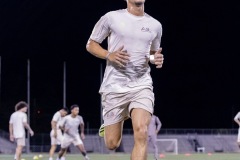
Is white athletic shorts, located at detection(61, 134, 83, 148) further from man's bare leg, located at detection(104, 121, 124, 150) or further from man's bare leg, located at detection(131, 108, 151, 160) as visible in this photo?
man's bare leg, located at detection(131, 108, 151, 160)

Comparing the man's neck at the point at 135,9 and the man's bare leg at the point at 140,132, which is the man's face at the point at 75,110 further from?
the man's bare leg at the point at 140,132

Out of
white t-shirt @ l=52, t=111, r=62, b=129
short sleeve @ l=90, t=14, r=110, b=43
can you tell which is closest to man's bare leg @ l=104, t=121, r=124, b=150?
short sleeve @ l=90, t=14, r=110, b=43

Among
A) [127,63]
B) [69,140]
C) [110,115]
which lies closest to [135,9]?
[127,63]

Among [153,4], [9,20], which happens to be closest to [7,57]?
[9,20]

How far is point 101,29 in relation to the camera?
814cm

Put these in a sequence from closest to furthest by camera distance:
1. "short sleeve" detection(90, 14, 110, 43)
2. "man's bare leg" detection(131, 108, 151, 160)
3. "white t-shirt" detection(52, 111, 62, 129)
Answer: "man's bare leg" detection(131, 108, 151, 160) → "short sleeve" detection(90, 14, 110, 43) → "white t-shirt" detection(52, 111, 62, 129)

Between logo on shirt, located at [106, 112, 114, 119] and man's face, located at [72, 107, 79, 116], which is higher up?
logo on shirt, located at [106, 112, 114, 119]

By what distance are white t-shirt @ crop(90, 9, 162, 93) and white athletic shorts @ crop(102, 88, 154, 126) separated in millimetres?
67

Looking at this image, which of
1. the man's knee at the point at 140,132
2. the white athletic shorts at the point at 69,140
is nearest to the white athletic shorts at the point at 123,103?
the man's knee at the point at 140,132

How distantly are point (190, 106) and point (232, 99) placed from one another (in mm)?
4416

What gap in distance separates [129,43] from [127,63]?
24 centimetres

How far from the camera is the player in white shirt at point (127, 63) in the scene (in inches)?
311

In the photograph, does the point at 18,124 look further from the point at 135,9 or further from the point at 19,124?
the point at 135,9

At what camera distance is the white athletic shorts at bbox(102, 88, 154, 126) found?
7.95m
